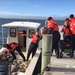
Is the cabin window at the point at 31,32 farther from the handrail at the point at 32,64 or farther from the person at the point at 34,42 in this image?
the person at the point at 34,42

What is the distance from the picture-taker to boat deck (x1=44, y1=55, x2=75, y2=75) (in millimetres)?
11691

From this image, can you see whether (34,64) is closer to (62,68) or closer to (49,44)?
(62,68)

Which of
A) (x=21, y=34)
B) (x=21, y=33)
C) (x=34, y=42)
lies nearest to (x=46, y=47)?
(x=34, y=42)

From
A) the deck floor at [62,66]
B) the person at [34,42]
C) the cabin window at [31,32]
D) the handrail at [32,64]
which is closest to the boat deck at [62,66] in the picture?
the deck floor at [62,66]

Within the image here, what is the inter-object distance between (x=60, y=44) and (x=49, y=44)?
11.4 ft

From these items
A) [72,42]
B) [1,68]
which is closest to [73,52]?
[72,42]

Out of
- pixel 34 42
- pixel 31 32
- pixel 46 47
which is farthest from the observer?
pixel 31 32

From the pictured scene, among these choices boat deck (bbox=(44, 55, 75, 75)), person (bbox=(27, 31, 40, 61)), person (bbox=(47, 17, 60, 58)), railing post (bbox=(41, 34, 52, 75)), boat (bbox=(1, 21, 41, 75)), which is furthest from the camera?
boat (bbox=(1, 21, 41, 75))

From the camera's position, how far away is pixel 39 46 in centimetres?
1734

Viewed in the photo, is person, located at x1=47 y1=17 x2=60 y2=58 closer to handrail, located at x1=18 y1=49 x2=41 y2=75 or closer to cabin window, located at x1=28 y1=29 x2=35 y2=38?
handrail, located at x1=18 y1=49 x2=41 y2=75

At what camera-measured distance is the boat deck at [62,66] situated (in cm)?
1169

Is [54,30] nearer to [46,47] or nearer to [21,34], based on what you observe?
[46,47]

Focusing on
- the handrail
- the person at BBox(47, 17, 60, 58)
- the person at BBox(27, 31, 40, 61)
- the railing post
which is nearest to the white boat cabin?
the handrail

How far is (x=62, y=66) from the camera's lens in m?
12.9
